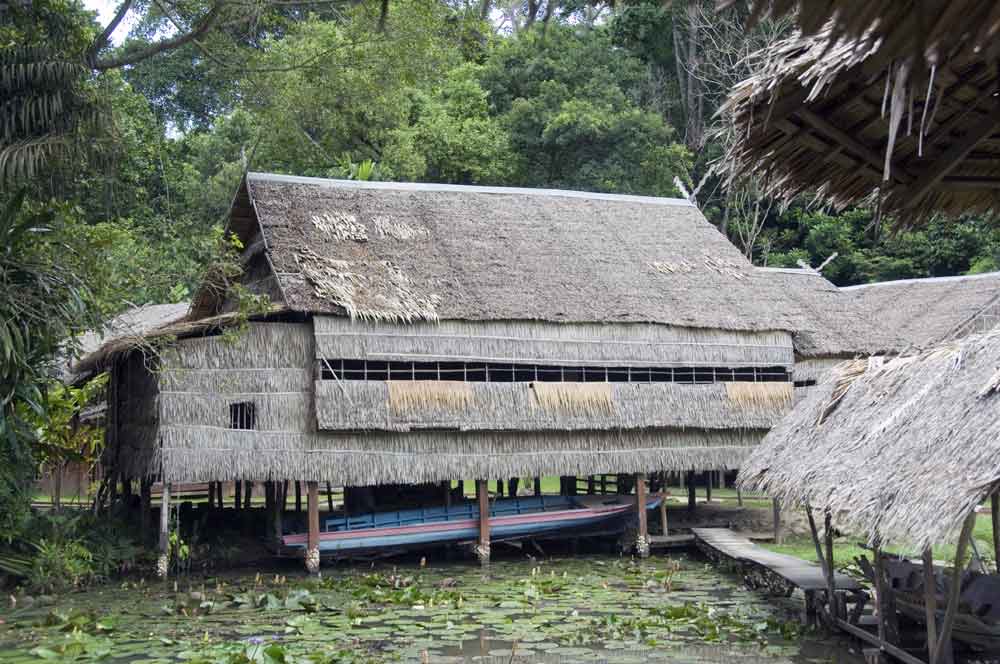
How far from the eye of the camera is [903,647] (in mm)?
9578

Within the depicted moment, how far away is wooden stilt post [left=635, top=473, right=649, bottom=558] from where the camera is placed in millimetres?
17562

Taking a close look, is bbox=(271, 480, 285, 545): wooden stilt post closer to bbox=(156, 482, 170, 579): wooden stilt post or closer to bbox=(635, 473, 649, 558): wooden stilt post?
bbox=(156, 482, 170, 579): wooden stilt post

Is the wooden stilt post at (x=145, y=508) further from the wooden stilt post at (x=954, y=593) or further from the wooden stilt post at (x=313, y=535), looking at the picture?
the wooden stilt post at (x=954, y=593)

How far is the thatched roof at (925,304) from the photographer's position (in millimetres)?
22125

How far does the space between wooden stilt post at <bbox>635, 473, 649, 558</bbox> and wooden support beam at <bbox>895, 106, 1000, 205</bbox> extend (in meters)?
13.1

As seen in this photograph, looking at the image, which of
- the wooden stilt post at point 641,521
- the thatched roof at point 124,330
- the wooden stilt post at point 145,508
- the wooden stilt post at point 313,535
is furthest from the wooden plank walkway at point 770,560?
the wooden stilt post at point 145,508

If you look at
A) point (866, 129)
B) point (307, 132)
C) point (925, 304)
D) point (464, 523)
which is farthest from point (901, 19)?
point (307, 132)

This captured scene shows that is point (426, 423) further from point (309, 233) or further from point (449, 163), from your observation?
point (449, 163)

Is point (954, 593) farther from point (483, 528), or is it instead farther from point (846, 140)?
point (483, 528)

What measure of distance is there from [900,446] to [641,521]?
9.62 meters

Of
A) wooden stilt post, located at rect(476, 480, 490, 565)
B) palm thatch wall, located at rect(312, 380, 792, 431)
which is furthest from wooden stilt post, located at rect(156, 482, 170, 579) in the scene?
wooden stilt post, located at rect(476, 480, 490, 565)

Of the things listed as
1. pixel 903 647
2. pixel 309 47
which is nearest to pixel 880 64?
pixel 903 647

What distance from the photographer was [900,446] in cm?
837

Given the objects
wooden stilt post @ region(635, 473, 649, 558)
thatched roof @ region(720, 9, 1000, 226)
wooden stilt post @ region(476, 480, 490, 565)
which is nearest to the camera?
thatched roof @ region(720, 9, 1000, 226)
